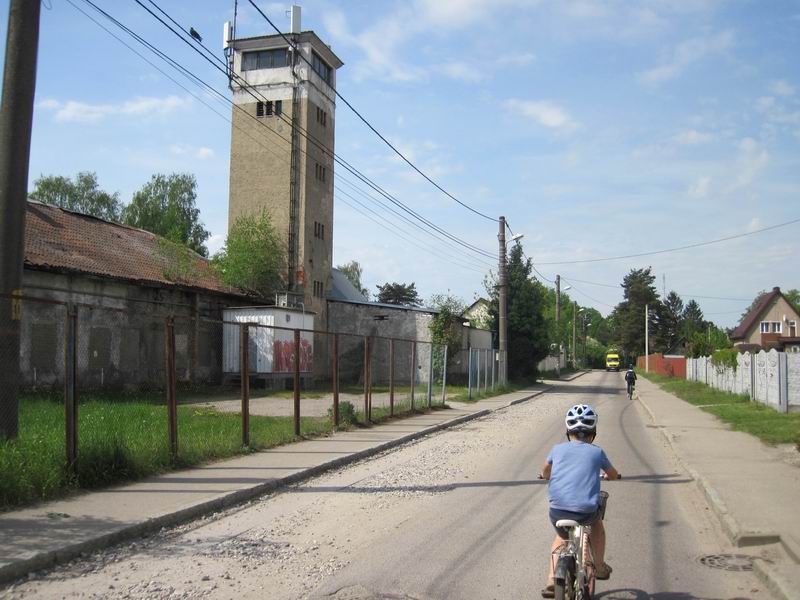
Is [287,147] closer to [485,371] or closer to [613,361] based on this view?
[485,371]

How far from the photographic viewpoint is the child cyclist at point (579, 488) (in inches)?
187

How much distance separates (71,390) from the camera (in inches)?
335

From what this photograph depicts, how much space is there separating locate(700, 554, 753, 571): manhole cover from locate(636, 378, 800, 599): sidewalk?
6.4 inches

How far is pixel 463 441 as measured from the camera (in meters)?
15.5

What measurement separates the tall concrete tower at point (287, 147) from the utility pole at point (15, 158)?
1126 inches

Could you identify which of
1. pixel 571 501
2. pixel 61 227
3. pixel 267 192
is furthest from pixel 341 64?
pixel 571 501

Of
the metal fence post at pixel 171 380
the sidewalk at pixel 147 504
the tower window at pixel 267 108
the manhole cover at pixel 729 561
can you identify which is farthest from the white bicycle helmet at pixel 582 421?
the tower window at pixel 267 108

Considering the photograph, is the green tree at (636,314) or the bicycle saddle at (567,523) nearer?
the bicycle saddle at (567,523)

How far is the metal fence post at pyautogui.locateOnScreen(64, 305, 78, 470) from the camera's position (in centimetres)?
848

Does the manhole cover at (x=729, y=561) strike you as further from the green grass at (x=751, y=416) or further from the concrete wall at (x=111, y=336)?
the concrete wall at (x=111, y=336)

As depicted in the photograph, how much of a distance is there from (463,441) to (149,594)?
10.8 m

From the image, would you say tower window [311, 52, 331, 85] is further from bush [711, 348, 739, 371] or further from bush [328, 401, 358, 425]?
bush [328, 401, 358, 425]

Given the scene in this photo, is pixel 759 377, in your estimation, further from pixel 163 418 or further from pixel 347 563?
pixel 347 563

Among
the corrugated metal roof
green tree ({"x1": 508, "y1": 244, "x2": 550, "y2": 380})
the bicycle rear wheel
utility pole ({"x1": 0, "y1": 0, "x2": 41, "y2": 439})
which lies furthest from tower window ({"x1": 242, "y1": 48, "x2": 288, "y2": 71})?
the bicycle rear wheel
